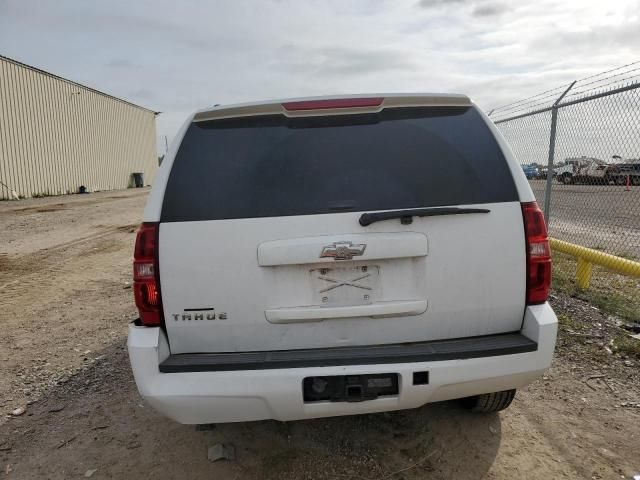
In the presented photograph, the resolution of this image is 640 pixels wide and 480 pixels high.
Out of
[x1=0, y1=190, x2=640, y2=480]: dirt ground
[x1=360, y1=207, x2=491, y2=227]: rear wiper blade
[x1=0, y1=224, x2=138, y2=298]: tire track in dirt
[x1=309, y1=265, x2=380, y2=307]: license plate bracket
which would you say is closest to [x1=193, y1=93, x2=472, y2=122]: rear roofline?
[x1=360, y1=207, x2=491, y2=227]: rear wiper blade

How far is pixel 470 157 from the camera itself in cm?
218

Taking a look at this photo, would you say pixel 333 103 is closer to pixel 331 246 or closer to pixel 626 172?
pixel 331 246

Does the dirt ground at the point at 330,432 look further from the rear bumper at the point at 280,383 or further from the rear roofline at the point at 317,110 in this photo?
the rear roofline at the point at 317,110

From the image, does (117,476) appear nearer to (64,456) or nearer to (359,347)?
(64,456)

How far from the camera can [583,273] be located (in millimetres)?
5098

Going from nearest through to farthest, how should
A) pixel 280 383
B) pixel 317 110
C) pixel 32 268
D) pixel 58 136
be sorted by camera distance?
1. pixel 280 383
2. pixel 317 110
3. pixel 32 268
4. pixel 58 136

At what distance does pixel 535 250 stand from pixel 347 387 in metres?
1.11

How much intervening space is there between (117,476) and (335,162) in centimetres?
206

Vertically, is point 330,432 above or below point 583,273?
below

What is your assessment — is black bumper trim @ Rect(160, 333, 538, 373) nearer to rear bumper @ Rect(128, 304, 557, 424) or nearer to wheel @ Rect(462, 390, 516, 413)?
rear bumper @ Rect(128, 304, 557, 424)

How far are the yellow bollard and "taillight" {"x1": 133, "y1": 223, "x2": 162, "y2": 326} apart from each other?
480 centimetres

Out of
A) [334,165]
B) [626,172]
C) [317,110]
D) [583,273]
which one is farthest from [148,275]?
[626,172]

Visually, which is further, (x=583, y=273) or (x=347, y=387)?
(x=583, y=273)

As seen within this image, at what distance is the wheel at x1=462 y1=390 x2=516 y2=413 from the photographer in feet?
8.42
